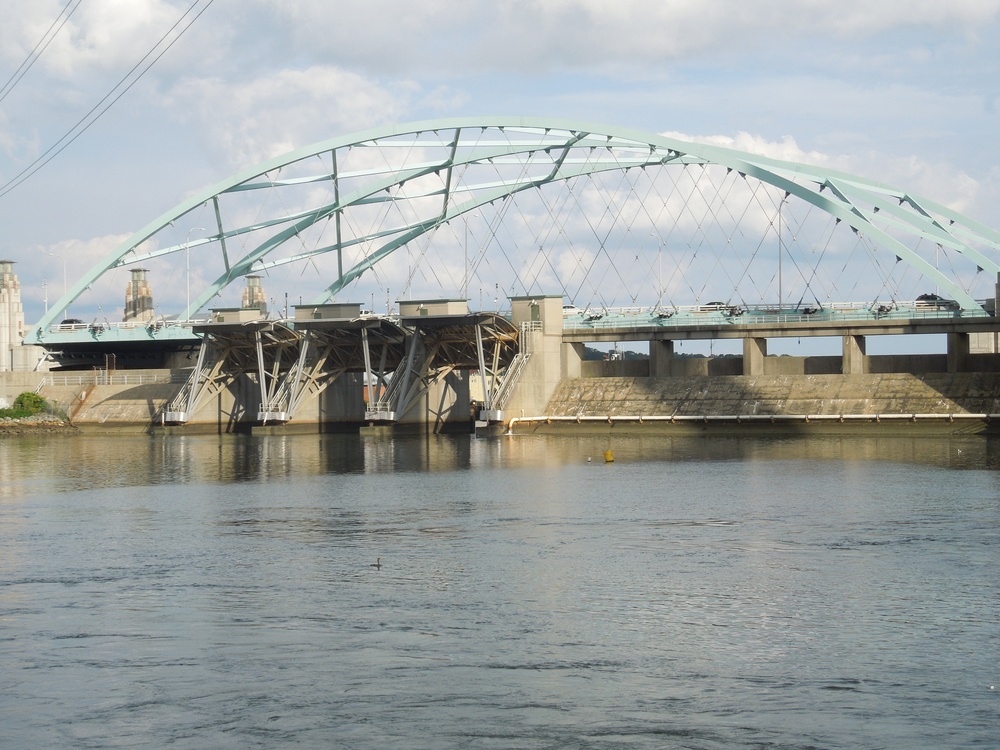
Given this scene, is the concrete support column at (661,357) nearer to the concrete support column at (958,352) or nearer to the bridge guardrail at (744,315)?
the bridge guardrail at (744,315)

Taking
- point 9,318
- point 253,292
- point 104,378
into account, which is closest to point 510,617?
point 104,378

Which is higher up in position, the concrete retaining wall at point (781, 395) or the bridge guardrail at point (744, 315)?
the bridge guardrail at point (744, 315)

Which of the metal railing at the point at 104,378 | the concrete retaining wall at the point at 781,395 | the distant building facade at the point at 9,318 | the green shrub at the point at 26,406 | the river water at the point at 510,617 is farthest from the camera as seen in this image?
the distant building facade at the point at 9,318

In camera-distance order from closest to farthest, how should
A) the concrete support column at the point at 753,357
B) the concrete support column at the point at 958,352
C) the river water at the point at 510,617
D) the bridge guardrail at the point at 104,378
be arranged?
the river water at the point at 510,617, the concrete support column at the point at 958,352, the concrete support column at the point at 753,357, the bridge guardrail at the point at 104,378

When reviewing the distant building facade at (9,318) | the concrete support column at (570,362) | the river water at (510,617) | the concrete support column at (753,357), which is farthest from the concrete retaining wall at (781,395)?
the distant building facade at (9,318)

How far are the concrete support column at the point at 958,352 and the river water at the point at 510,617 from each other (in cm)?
4178

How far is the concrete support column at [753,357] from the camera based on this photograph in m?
101

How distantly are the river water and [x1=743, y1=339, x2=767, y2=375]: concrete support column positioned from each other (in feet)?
153

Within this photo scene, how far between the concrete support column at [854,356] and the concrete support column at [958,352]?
20.7ft

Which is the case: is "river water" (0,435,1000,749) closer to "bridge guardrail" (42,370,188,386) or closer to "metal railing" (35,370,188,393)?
"metal railing" (35,370,188,393)

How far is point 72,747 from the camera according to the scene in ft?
61.3

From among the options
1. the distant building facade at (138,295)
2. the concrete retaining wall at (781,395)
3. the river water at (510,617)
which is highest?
the distant building facade at (138,295)

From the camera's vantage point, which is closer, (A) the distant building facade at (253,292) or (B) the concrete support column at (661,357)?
(B) the concrete support column at (661,357)

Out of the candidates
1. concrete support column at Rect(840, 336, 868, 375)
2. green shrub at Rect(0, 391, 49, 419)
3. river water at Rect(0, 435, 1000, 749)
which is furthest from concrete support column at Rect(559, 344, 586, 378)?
river water at Rect(0, 435, 1000, 749)
